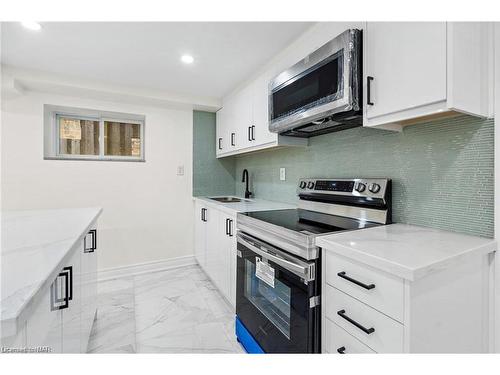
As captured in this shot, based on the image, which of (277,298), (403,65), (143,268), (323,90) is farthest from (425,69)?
(143,268)

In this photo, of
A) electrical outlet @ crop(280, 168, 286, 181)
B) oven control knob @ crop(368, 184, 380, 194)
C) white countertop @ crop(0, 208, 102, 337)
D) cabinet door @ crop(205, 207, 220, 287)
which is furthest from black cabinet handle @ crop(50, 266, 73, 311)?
electrical outlet @ crop(280, 168, 286, 181)

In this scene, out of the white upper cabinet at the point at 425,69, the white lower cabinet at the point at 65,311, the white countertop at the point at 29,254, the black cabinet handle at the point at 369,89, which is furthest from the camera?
the black cabinet handle at the point at 369,89

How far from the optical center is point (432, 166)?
1.24 metres

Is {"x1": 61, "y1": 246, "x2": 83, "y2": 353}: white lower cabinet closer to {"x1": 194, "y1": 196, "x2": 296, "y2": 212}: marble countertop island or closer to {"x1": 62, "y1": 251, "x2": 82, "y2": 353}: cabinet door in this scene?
{"x1": 62, "y1": 251, "x2": 82, "y2": 353}: cabinet door

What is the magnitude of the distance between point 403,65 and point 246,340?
1.76 m

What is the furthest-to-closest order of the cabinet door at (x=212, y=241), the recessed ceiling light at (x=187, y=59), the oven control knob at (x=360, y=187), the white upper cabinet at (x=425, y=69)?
1. the cabinet door at (x=212, y=241)
2. the recessed ceiling light at (x=187, y=59)
3. the oven control knob at (x=360, y=187)
4. the white upper cabinet at (x=425, y=69)

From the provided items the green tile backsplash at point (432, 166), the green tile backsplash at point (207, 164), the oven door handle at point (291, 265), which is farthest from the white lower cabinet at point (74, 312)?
the green tile backsplash at point (207, 164)

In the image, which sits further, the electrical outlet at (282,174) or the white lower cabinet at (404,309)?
the electrical outlet at (282,174)

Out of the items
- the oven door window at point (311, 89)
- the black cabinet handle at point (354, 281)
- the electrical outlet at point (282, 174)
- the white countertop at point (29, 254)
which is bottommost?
the black cabinet handle at point (354, 281)

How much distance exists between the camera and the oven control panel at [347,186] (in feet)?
4.69

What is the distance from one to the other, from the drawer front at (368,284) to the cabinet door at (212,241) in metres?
1.43

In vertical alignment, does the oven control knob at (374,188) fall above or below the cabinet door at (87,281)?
above

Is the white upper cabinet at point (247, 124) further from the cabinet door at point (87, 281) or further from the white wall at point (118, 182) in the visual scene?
the cabinet door at point (87, 281)

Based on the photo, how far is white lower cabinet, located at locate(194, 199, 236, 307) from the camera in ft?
6.46
